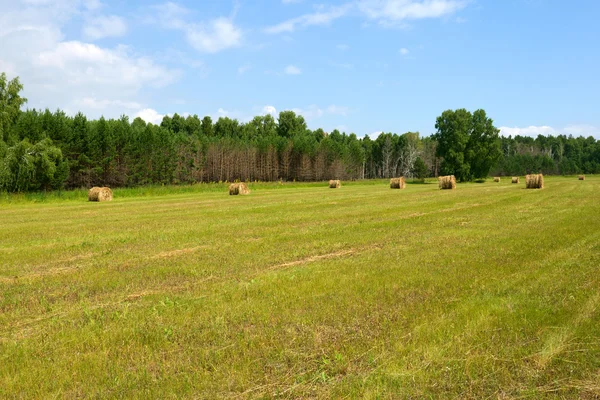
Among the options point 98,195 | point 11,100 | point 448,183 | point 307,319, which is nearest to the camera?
point 307,319

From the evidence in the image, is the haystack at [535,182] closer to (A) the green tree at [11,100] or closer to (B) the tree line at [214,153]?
(B) the tree line at [214,153]

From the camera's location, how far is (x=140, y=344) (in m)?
5.04

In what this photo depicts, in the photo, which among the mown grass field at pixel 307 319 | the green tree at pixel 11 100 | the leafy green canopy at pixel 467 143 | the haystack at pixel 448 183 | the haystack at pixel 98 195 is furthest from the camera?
the leafy green canopy at pixel 467 143

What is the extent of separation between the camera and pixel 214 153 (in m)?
99.3

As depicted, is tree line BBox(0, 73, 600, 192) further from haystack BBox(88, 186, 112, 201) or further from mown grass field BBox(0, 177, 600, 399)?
mown grass field BBox(0, 177, 600, 399)

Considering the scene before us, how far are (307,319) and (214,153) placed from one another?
96641 mm

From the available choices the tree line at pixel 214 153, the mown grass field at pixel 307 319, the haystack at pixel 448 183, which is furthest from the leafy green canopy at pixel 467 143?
the mown grass field at pixel 307 319

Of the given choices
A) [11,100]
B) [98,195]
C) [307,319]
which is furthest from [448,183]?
[11,100]

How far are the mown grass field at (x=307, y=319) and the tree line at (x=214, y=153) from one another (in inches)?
1567

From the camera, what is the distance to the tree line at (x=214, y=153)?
50750mm

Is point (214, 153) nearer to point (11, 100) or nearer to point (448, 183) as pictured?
point (11, 100)

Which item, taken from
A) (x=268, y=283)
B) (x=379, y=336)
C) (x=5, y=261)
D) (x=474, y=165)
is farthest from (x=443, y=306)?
(x=474, y=165)

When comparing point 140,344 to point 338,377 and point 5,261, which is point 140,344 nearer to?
point 338,377

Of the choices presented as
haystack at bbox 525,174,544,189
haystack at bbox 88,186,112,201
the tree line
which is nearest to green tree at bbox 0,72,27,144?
the tree line
